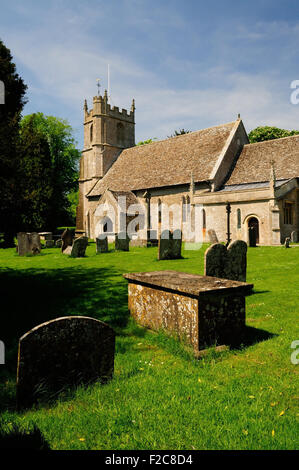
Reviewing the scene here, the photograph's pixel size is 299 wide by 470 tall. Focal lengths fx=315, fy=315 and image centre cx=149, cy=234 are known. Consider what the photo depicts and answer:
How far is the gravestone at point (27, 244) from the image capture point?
17797mm

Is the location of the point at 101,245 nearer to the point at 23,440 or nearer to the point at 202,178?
the point at 202,178

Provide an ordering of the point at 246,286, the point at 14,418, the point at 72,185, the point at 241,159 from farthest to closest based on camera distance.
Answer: the point at 72,185 < the point at 241,159 < the point at 246,286 < the point at 14,418

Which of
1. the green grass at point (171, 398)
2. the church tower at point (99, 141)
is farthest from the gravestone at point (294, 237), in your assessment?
the church tower at point (99, 141)

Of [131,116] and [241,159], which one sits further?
[131,116]

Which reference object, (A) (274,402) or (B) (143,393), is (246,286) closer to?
(A) (274,402)

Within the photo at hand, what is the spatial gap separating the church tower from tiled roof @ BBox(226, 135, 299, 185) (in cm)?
1699

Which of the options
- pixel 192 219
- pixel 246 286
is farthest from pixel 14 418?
pixel 192 219

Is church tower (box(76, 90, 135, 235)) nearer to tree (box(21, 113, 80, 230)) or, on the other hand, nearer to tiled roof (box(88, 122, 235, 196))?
tiled roof (box(88, 122, 235, 196))

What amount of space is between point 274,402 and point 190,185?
82.7ft

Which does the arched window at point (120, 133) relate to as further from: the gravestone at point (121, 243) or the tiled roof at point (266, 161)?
the gravestone at point (121, 243)

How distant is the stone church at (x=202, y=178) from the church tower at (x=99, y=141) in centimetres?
12

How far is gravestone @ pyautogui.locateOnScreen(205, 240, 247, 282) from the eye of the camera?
6566mm

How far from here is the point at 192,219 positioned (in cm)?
2711

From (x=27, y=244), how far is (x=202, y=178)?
Result: 15.9m
